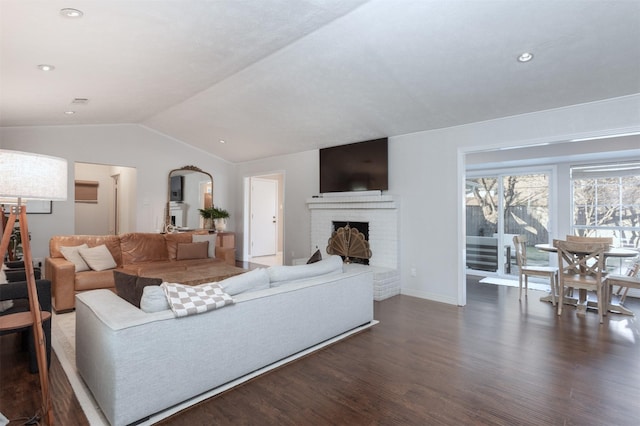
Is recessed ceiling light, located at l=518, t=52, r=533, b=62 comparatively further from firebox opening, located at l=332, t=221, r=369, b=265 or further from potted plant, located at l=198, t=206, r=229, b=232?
potted plant, located at l=198, t=206, r=229, b=232

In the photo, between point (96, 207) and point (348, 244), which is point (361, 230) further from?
point (96, 207)

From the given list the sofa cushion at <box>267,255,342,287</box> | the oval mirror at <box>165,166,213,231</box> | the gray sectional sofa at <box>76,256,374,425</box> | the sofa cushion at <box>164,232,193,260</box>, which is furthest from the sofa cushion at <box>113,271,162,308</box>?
the oval mirror at <box>165,166,213,231</box>

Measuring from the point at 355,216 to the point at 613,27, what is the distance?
3780 mm

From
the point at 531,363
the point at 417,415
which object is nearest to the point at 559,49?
the point at 531,363

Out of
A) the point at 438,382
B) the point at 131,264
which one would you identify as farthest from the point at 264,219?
the point at 438,382

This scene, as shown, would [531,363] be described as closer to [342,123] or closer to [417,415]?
[417,415]

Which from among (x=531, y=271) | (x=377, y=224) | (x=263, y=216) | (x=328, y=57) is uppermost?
(x=328, y=57)

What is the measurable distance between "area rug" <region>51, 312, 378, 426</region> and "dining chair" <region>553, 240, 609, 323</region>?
7.94 ft

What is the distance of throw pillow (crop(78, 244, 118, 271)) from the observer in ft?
13.8

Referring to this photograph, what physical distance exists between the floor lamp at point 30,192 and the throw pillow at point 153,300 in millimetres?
506

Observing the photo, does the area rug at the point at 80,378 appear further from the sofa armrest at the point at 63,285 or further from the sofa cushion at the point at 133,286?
the sofa cushion at the point at 133,286

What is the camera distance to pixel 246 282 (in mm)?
2482

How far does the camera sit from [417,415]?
6.37 ft

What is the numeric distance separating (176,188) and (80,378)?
17.3ft
